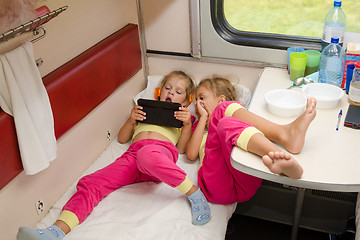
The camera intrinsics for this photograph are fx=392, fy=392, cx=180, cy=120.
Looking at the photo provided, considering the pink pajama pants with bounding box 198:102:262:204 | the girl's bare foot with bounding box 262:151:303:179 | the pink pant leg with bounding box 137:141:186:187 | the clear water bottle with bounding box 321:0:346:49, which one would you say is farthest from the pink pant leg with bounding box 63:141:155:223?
the clear water bottle with bounding box 321:0:346:49

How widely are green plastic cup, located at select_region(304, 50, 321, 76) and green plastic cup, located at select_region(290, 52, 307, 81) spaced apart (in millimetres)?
57

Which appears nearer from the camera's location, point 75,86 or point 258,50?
point 75,86

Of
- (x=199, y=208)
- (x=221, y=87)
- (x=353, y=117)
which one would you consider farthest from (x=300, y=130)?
(x=221, y=87)

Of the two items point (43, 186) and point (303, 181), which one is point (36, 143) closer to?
point (43, 186)

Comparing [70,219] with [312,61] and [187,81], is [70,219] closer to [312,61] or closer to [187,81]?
[187,81]

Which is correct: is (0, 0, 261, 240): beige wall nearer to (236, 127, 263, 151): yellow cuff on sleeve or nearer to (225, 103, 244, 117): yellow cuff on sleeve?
(225, 103, 244, 117): yellow cuff on sleeve

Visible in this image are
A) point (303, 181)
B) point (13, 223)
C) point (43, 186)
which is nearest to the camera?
point (303, 181)

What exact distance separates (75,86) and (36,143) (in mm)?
455

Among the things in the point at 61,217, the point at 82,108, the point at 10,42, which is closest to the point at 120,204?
the point at 61,217

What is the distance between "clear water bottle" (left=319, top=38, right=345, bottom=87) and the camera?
2.22 meters

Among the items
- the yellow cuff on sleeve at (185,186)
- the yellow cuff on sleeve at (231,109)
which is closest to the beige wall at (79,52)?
the yellow cuff on sleeve at (185,186)

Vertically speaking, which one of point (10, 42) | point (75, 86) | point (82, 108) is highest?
point (10, 42)

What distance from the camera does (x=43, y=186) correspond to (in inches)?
82.2

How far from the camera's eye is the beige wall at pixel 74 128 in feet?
6.31
